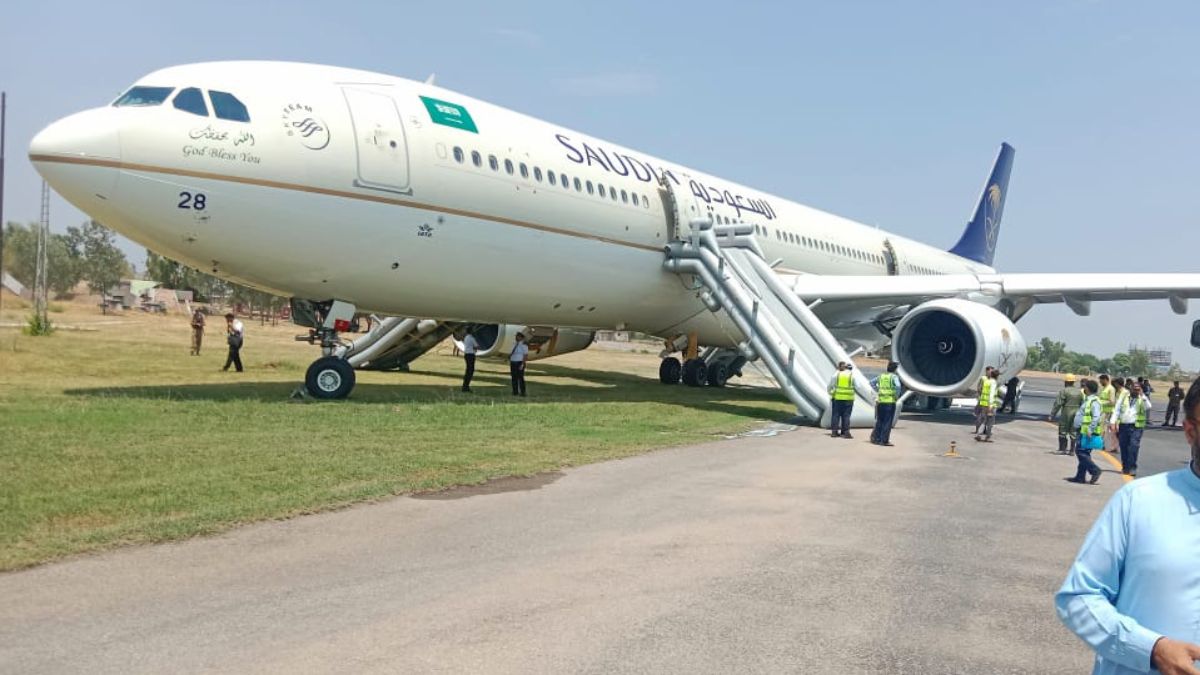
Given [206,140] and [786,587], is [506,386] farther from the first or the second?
[786,587]

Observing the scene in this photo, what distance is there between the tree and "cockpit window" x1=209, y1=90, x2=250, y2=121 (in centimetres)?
7961

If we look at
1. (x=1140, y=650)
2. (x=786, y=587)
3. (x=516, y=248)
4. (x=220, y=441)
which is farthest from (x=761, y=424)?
(x=1140, y=650)

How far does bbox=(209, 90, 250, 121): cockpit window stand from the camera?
40.4ft

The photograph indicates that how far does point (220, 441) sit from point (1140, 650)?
9.16 metres

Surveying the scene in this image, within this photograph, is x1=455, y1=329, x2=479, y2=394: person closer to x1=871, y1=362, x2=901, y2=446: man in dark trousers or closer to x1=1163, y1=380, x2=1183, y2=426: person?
x1=871, y1=362, x2=901, y2=446: man in dark trousers

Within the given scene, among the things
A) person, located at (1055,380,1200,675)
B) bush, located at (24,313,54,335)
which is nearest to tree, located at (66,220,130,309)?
bush, located at (24,313,54,335)

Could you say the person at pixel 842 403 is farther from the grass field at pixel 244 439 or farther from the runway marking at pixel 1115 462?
the runway marking at pixel 1115 462

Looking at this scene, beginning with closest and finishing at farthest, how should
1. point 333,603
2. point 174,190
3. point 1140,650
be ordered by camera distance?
1. point 1140,650
2. point 333,603
3. point 174,190

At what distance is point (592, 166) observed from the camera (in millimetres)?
17250

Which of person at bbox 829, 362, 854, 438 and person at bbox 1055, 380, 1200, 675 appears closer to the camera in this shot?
person at bbox 1055, 380, 1200, 675

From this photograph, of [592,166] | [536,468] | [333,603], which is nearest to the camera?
[333,603]

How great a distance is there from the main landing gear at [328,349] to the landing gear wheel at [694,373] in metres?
12.2

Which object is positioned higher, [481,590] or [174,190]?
[174,190]

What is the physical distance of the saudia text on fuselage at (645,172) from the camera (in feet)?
56.3
